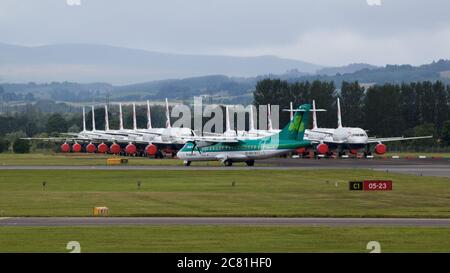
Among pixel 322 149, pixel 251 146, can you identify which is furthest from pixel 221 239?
pixel 322 149

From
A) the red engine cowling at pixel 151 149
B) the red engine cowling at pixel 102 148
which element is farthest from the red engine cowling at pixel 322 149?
the red engine cowling at pixel 102 148

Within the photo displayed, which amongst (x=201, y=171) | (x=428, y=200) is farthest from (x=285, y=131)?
(x=428, y=200)

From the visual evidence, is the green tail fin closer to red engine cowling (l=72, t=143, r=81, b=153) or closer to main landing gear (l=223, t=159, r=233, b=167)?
main landing gear (l=223, t=159, r=233, b=167)

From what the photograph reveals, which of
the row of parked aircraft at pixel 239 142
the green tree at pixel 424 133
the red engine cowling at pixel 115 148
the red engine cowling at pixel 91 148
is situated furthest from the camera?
the green tree at pixel 424 133

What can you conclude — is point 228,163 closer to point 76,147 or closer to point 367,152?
point 367,152

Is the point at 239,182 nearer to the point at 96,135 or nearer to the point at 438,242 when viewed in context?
the point at 438,242

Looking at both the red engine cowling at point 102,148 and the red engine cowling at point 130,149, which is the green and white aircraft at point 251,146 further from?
the red engine cowling at point 102,148

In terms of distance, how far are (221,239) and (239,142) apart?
75972 millimetres

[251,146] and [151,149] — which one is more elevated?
[251,146]

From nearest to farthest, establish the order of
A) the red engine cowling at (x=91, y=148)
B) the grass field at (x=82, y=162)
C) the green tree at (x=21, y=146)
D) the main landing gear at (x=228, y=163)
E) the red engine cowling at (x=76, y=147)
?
the main landing gear at (x=228, y=163)
the grass field at (x=82, y=162)
the red engine cowling at (x=91, y=148)
the red engine cowling at (x=76, y=147)
the green tree at (x=21, y=146)

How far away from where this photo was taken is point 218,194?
7056 cm

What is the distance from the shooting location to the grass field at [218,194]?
5684cm

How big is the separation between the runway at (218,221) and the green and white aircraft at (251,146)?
61.6m

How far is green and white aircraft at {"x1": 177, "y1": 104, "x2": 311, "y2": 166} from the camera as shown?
114 meters
